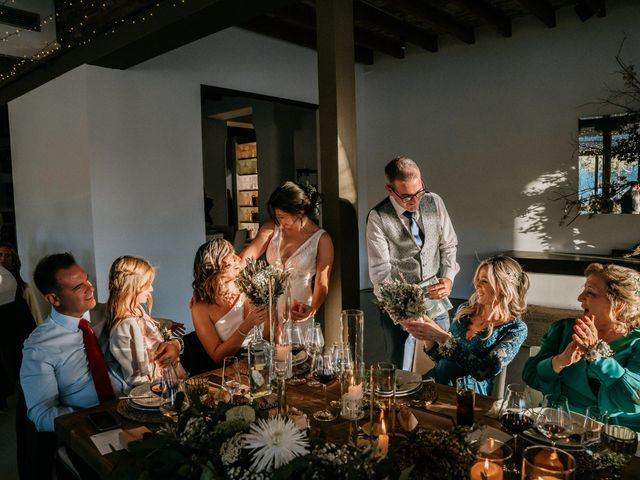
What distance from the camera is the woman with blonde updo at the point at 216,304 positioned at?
265 centimetres

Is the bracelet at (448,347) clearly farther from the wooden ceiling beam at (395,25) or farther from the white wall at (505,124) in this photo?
the wooden ceiling beam at (395,25)

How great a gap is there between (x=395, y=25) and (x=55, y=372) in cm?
522

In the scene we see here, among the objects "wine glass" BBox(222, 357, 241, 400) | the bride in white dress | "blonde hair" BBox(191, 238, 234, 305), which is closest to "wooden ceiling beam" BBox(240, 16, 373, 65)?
the bride in white dress

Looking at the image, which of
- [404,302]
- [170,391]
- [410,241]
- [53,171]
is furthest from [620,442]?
[53,171]

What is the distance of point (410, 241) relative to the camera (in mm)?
3330

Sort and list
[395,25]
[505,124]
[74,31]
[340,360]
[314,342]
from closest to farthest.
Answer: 1. [340,360]
2. [314,342]
3. [74,31]
4. [395,25]
5. [505,124]

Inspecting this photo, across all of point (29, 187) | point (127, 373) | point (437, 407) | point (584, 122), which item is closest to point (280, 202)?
point (127, 373)

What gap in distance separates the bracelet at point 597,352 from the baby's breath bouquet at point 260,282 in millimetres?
1320

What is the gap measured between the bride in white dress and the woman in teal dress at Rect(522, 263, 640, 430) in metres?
1.30

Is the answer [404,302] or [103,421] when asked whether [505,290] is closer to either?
[404,302]

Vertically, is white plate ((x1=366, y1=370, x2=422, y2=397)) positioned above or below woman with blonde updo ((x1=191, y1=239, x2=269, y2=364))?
below

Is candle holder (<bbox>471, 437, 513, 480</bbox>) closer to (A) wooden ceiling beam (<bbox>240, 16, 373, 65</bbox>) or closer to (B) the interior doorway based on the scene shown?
(B) the interior doorway

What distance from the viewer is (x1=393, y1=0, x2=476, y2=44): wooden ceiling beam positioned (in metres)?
5.29

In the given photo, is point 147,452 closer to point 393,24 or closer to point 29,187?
point 29,187
